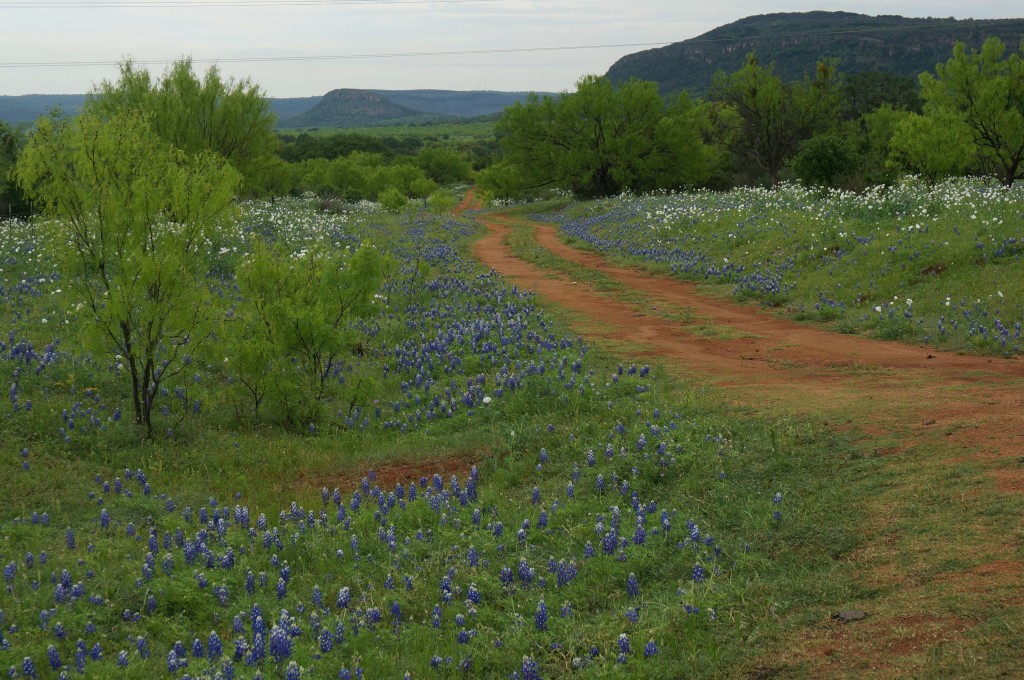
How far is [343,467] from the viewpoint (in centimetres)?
904

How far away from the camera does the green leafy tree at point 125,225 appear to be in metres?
9.16

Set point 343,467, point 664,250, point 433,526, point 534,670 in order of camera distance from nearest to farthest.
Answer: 1. point 534,670
2. point 433,526
3. point 343,467
4. point 664,250

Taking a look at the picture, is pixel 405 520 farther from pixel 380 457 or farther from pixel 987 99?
pixel 987 99

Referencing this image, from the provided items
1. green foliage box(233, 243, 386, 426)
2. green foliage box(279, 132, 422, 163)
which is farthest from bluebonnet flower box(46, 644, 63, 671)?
green foliage box(279, 132, 422, 163)

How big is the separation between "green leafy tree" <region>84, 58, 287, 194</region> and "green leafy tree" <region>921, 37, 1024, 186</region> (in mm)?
28183

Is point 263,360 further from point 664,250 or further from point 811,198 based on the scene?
point 811,198

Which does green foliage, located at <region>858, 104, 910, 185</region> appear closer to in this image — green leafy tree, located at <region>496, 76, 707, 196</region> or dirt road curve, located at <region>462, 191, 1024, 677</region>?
green leafy tree, located at <region>496, 76, 707, 196</region>

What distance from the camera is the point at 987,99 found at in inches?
1239

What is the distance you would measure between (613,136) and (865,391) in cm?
4197

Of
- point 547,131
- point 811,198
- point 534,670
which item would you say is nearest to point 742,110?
point 547,131

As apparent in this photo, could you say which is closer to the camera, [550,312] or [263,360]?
[263,360]

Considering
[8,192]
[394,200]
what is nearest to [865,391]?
[8,192]

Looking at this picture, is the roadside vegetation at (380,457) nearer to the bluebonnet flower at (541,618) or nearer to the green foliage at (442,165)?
the bluebonnet flower at (541,618)

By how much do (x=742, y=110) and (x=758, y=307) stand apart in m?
36.9
